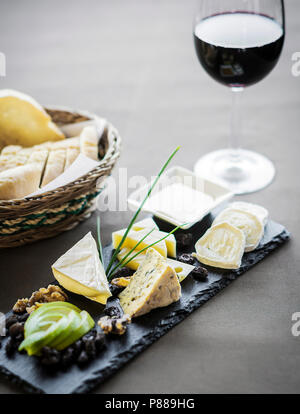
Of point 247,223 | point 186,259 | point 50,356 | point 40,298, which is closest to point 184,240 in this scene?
point 186,259

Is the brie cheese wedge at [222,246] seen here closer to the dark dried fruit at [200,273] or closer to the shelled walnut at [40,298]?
the dark dried fruit at [200,273]

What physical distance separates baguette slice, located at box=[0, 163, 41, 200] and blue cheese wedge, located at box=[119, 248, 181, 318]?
1.36ft

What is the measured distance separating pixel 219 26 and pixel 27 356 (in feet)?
3.50

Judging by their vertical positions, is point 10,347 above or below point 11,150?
below

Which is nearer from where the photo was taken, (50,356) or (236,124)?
(50,356)

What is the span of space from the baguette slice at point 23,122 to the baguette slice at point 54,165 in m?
0.16

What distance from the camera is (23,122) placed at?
72.2 inches

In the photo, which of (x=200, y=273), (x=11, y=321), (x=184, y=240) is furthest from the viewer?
(x=184, y=240)

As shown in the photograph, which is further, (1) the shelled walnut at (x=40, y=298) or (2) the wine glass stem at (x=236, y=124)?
(2) the wine glass stem at (x=236, y=124)

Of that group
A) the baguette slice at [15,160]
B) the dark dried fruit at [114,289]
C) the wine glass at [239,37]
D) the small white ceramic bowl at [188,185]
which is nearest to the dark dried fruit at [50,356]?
the dark dried fruit at [114,289]

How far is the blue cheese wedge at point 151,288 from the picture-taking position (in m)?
1.32

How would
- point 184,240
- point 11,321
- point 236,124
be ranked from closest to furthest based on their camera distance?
point 11,321
point 184,240
point 236,124

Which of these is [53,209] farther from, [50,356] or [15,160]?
[50,356]

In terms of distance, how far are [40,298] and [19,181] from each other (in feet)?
1.17
